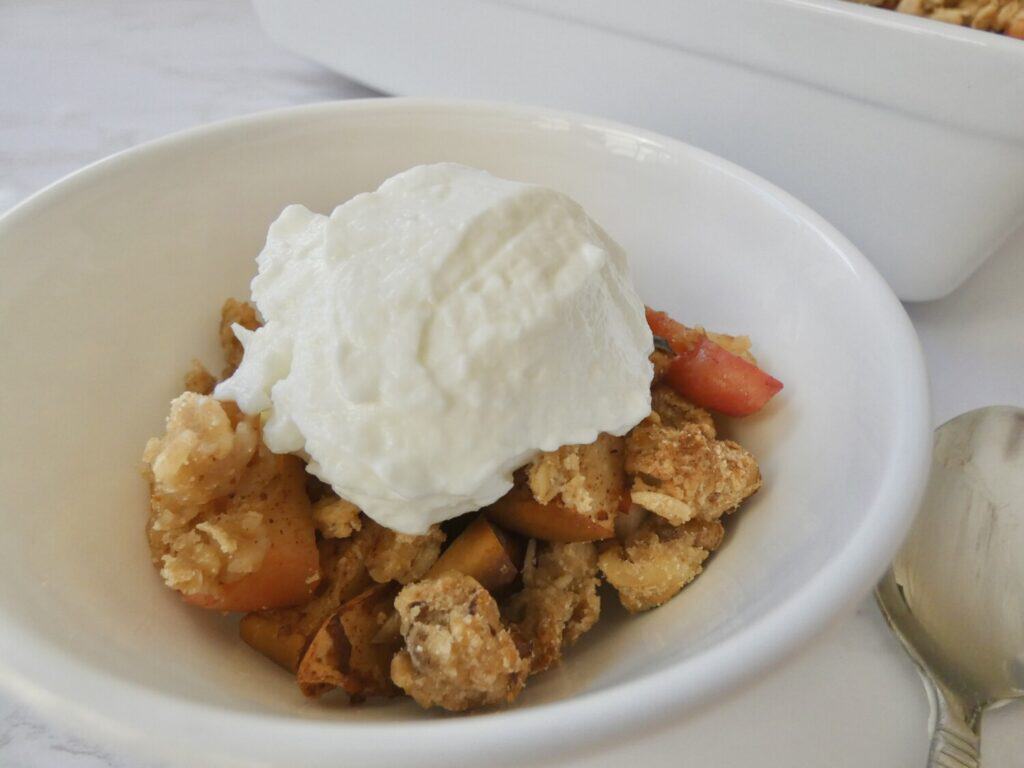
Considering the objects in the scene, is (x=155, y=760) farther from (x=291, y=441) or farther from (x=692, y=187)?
(x=692, y=187)

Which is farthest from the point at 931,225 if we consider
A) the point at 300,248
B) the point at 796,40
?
the point at 300,248

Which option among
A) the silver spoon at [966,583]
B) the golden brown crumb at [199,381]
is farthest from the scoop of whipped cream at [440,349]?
the silver spoon at [966,583]

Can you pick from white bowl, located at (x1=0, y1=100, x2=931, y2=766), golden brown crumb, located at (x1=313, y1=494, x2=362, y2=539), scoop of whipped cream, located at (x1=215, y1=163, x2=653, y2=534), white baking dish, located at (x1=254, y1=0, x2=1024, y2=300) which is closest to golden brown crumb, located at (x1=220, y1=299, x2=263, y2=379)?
white bowl, located at (x1=0, y1=100, x2=931, y2=766)

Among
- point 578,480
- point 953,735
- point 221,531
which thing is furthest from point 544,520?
point 953,735

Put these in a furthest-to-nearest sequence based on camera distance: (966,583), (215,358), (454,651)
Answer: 1. (215,358)
2. (966,583)
3. (454,651)

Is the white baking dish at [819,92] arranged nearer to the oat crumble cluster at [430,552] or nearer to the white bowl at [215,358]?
the white bowl at [215,358]

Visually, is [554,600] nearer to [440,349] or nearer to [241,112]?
[440,349]
